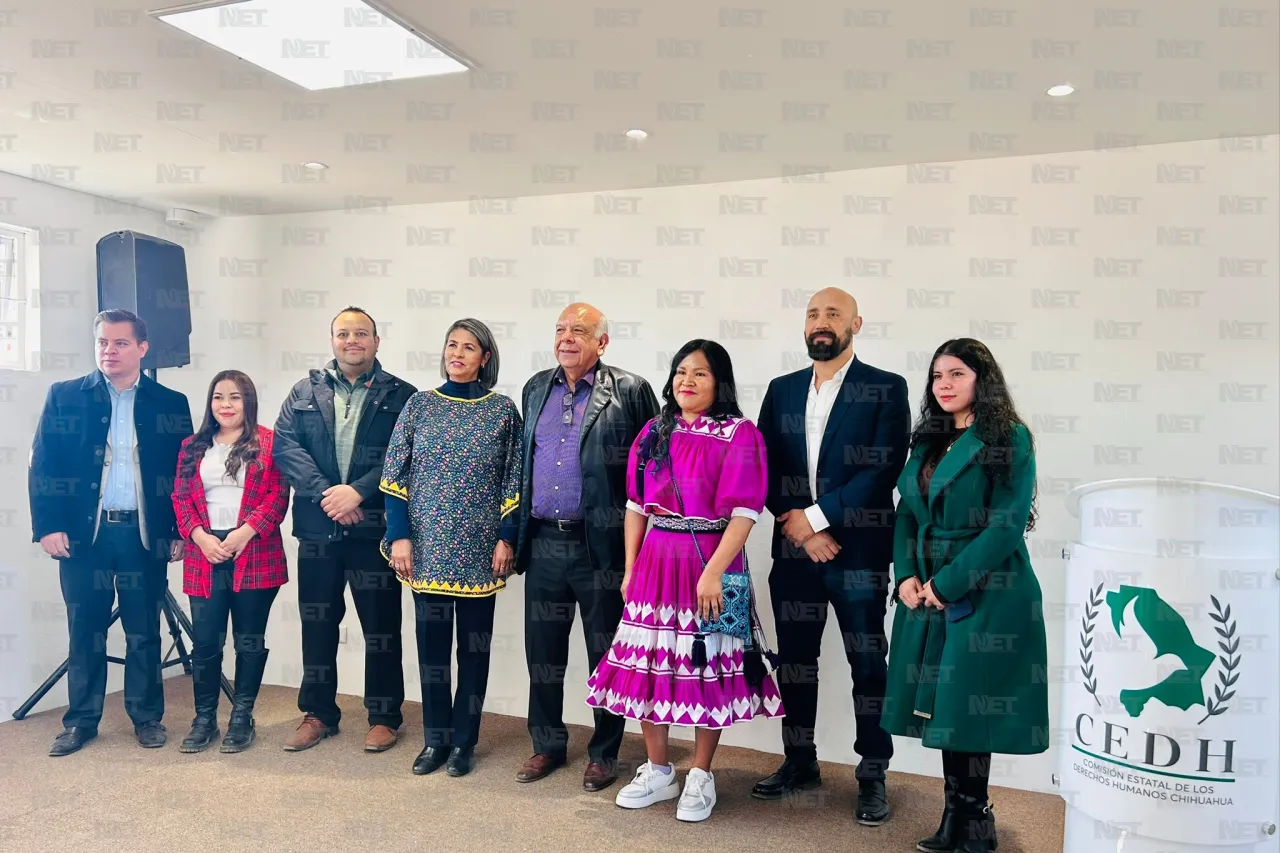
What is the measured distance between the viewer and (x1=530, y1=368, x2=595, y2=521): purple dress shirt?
3.50m

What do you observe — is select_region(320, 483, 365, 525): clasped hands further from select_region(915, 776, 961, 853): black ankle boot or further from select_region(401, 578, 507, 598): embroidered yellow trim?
select_region(915, 776, 961, 853): black ankle boot

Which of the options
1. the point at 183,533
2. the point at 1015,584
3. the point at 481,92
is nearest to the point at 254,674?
the point at 183,533

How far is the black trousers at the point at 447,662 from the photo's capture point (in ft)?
11.9

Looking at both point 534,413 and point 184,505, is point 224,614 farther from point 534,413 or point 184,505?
point 534,413

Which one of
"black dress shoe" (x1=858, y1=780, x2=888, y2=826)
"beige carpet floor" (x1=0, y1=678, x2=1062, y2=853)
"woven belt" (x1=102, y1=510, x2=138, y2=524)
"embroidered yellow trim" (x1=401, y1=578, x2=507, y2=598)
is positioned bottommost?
"beige carpet floor" (x1=0, y1=678, x2=1062, y2=853)

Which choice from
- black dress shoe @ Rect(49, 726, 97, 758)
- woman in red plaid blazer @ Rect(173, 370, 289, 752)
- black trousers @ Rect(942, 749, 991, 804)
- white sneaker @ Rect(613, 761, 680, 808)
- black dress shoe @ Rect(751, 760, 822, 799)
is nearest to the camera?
black trousers @ Rect(942, 749, 991, 804)

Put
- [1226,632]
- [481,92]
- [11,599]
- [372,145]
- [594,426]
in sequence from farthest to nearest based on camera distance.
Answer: [11,599], [372,145], [594,426], [481,92], [1226,632]

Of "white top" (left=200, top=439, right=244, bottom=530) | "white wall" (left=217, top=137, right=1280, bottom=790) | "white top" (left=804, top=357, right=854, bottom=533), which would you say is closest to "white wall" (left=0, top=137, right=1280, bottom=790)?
"white wall" (left=217, top=137, right=1280, bottom=790)

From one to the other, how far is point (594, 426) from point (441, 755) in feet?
4.65

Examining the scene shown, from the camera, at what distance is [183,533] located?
3930 mm

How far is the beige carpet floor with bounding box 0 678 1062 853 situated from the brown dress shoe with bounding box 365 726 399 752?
0.13 feet

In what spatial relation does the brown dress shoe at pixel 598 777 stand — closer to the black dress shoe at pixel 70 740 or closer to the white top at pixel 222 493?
the white top at pixel 222 493

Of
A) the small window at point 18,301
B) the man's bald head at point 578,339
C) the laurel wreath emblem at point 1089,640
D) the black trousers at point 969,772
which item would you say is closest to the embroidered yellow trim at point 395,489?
the man's bald head at point 578,339

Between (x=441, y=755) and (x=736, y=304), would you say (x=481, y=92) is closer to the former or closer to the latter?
(x=736, y=304)
